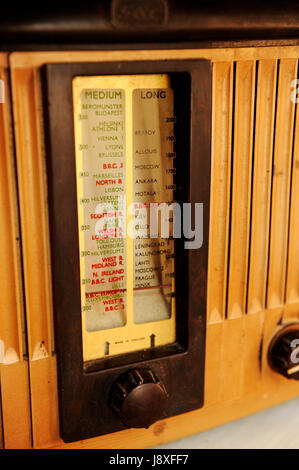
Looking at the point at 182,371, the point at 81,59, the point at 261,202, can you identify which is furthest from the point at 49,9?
the point at 182,371

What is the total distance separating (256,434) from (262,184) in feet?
1.42

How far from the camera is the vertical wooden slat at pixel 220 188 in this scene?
0.71 m

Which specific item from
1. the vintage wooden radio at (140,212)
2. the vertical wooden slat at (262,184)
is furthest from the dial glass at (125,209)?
the vertical wooden slat at (262,184)

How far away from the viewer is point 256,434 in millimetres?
891

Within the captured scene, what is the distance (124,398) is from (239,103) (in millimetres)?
434

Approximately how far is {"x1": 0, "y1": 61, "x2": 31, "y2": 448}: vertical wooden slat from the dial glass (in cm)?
9

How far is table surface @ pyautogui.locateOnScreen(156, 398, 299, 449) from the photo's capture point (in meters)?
0.86

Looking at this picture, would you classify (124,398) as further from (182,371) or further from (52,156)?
(52,156)

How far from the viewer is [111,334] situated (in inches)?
29.1

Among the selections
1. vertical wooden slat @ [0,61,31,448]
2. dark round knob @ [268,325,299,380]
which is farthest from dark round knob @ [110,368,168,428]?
dark round knob @ [268,325,299,380]

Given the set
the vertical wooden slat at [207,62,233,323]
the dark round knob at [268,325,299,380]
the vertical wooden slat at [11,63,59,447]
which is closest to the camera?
the vertical wooden slat at [11,63,59,447]

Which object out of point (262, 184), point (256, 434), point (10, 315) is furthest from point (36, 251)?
point (256, 434)

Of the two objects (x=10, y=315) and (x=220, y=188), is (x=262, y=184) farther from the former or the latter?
(x=10, y=315)

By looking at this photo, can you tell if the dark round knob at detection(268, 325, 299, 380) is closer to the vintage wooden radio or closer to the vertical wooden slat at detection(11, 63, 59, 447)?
the vintage wooden radio
